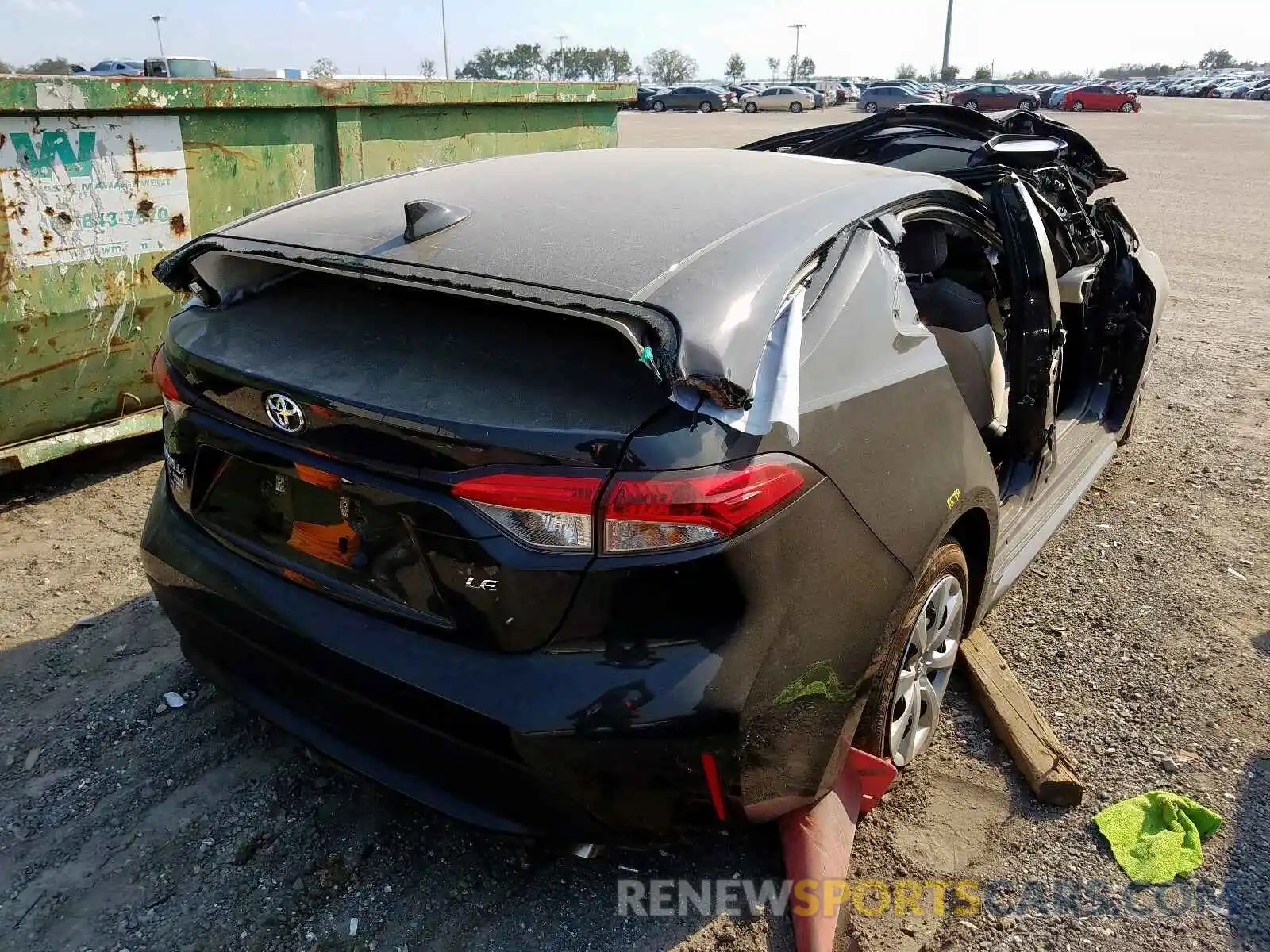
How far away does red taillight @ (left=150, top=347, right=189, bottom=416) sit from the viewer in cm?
228

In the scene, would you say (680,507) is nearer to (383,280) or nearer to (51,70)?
(383,280)

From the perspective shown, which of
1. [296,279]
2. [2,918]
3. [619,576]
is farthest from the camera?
[296,279]

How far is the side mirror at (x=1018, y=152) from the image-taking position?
11.7 ft

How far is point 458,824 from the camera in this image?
2.16 meters

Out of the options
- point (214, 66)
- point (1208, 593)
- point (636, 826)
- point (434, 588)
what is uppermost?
point (214, 66)

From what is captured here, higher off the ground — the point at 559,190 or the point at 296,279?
the point at 559,190

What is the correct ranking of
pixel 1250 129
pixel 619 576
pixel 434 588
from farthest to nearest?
pixel 1250 129
pixel 434 588
pixel 619 576

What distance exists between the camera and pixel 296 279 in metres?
2.43

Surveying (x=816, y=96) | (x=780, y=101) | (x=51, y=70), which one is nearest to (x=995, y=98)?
(x=816, y=96)

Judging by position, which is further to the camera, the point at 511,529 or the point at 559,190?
the point at 559,190

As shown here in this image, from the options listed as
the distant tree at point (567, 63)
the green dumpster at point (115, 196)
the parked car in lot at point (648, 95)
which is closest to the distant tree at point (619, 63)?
the distant tree at point (567, 63)

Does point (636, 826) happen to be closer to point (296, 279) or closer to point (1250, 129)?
point (296, 279)

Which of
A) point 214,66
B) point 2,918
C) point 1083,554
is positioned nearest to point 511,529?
point 2,918

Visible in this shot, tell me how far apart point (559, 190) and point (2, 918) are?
214 cm
